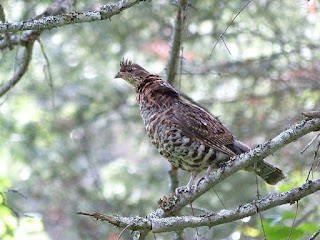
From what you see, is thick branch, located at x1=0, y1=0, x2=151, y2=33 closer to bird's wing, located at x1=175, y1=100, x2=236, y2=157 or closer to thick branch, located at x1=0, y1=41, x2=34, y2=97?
thick branch, located at x1=0, y1=41, x2=34, y2=97

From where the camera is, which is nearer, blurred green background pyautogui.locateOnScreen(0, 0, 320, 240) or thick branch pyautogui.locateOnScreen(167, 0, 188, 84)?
thick branch pyautogui.locateOnScreen(167, 0, 188, 84)

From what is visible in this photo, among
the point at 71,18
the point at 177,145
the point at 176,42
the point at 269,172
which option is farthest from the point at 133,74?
the point at 71,18

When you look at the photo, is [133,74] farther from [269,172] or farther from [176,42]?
[269,172]

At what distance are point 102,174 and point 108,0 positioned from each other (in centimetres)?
397

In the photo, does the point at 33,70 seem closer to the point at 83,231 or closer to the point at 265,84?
the point at 83,231

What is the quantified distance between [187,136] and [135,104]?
13.6ft

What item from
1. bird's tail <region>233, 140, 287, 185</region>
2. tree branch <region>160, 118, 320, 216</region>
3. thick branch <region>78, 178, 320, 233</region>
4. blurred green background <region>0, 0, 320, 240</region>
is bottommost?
thick branch <region>78, 178, 320, 233</region>

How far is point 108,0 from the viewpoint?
766 centimetres

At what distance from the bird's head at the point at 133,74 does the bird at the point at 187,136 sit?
1.36ft

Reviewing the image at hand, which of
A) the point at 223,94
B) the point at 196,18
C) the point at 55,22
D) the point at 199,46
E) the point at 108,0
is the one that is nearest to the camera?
the point at 55,22

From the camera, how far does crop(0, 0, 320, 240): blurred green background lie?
842 cm

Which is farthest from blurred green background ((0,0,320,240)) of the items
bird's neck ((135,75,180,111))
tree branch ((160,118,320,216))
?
tree branch ((160,118,320,216))

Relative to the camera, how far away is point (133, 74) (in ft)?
19.3

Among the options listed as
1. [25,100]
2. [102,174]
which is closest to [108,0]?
[25,100]
